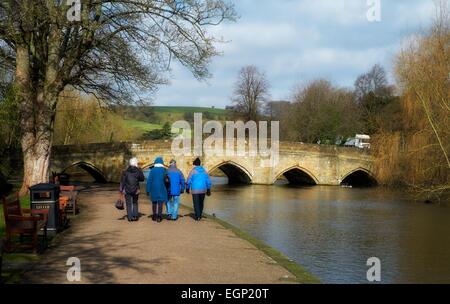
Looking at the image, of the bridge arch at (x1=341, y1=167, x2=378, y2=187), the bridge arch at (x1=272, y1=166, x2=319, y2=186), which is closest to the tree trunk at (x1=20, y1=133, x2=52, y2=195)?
the bridge arch at (x1=272, y1=166, x2=319, y2=186)

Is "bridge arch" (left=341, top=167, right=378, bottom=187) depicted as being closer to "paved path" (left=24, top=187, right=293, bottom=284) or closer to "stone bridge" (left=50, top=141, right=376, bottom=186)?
"stone bridge" (left=50, top=141, right=376, bottom=186)

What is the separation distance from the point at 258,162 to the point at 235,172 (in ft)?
13.0

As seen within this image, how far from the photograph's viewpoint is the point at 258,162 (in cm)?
4088

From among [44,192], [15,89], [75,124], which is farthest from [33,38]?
[75,124]

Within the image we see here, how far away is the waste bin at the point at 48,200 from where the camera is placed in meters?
10.1

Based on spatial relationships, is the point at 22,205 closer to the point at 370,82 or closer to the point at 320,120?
the point at 320,120

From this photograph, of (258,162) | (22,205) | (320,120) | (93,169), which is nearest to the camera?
(22,205)

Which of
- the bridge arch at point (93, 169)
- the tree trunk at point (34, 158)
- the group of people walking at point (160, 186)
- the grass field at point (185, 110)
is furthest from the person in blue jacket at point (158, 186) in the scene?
the grass field at point (185, 110)

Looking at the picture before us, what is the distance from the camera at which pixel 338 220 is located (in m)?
19.6

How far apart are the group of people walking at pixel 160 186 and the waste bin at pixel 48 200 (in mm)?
2469

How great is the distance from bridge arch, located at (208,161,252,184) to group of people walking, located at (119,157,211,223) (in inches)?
1017

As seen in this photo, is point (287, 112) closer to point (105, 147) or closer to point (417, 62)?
point (105, 147)

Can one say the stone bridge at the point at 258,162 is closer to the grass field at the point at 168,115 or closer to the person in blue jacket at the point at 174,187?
the grass field at the point at 168,115

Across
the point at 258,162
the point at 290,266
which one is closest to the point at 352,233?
the point at 290,266
